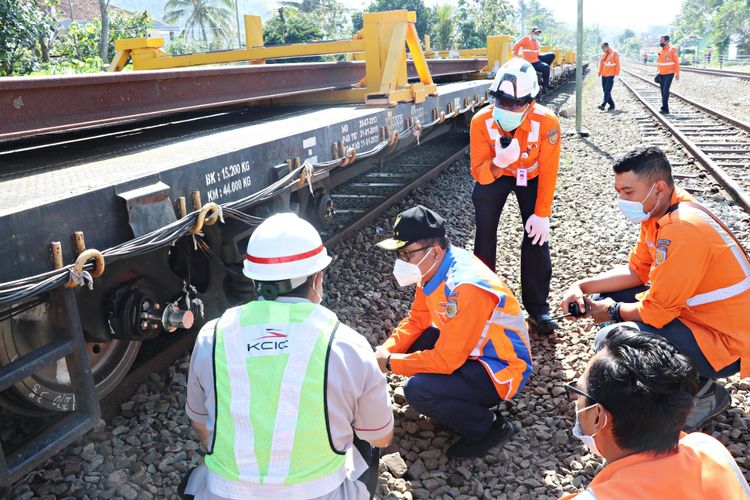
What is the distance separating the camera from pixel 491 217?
14.6 feet

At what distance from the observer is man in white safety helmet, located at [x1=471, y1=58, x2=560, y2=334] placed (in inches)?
161

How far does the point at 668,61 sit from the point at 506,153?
13750mm

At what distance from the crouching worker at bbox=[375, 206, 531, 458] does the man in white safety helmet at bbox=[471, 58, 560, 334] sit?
1.27 meters

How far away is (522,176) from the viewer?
4.23 meters

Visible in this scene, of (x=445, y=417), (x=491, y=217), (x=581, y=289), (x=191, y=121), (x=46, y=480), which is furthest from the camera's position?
(x=191, y=121)

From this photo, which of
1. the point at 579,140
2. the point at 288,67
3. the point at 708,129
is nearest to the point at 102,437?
the point at 288,67

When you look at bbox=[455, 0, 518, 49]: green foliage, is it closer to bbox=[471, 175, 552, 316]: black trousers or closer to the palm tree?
the palm tree

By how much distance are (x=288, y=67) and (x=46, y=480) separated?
408 cm

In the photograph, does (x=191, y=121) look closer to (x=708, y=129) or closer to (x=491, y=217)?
(x=491, y=217)

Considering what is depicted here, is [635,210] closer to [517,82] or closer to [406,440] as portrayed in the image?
[517,82]

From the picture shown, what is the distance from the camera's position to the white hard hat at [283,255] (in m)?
1.95

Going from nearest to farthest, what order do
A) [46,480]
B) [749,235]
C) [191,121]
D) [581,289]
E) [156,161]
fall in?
1. [46,480]
2. [156,161]
3. [581,289]
4. [191,121]
5. [749,235]

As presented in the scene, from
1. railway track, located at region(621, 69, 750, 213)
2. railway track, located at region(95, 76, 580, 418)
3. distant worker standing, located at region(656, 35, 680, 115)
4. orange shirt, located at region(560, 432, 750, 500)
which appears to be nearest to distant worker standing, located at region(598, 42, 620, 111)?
distant worker standing, located at region(656, 35, 680, 115)

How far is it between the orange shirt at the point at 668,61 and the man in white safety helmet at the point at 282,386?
1598 cm
